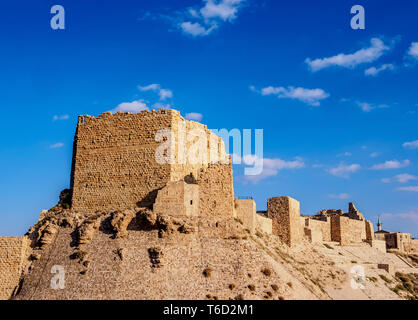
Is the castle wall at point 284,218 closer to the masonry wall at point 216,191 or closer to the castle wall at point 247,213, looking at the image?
the castle wall at point 247,213

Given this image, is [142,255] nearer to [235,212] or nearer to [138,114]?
[235,212]

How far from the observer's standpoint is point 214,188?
30.1 meters

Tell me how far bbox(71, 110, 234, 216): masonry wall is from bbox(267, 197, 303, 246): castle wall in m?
5.40

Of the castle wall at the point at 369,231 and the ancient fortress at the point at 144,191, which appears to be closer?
the ancient fortress at the point at 144,191

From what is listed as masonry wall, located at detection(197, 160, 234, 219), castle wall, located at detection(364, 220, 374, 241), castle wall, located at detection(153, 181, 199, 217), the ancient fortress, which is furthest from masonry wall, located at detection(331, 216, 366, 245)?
castle wall, located at detection(153, 181, 199, 217)

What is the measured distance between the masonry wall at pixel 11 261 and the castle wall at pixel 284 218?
16.0 m

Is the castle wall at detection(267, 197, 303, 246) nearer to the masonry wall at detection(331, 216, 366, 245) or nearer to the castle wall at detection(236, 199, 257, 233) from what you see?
the castle wall at detection(236, 199, 257, 233)

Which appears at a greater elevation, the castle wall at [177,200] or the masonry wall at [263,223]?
the castle wall at [177,200]

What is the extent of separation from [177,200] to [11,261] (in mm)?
10637

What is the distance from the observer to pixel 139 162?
106ft

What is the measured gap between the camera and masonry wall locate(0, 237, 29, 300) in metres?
29.6

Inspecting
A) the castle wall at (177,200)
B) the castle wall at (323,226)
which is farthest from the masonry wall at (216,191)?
the castle wall at (323,226)

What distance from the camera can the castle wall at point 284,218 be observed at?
1352 inches
